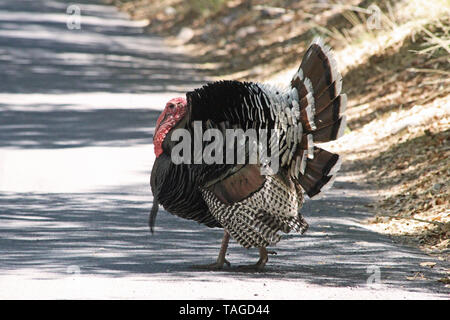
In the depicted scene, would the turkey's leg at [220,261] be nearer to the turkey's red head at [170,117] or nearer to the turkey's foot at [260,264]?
the turkey's foot at [260,264]

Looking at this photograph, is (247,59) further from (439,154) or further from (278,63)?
(439,154)

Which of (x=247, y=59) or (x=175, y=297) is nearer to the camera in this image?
(x=175, y=297)

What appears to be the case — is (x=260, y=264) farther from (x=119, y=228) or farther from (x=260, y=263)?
(x=119, y=228)

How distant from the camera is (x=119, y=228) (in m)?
8.94

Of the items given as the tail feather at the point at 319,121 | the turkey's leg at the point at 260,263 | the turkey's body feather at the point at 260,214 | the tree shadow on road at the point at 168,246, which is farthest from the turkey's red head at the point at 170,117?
the turkey's leg at the point at 260,263

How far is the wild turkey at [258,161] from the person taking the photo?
6617mm

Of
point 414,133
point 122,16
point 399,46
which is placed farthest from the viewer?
point 122,16

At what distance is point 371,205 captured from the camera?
10133 mm

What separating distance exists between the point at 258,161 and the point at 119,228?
257 cm

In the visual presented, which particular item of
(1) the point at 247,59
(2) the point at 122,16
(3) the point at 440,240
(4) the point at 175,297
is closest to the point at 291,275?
(4) the point at 175,297

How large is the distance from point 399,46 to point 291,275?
28.8ft

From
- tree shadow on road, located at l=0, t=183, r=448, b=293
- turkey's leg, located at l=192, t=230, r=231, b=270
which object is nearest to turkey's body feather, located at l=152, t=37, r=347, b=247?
turkey's leg, located at l=192, t=230, r=231, b=270

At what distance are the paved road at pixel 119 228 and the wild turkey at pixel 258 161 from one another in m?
0.49

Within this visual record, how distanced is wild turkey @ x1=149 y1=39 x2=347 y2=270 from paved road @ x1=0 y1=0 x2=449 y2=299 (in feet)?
1.61
